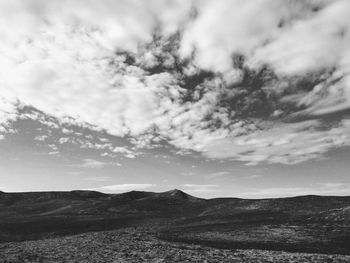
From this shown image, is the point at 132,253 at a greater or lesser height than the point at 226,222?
lesser

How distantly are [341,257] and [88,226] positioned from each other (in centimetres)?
4370

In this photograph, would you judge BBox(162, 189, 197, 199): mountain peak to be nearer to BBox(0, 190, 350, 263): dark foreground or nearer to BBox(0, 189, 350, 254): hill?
BBox(0, 189, 350, 254): hill

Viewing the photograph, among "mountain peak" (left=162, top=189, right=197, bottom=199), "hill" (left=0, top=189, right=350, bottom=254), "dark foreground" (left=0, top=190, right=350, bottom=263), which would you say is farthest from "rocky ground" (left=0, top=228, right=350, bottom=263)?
"mountain peak" (left=162, top=189, right=197, bottom=199)

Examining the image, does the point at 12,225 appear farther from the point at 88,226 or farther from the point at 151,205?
the point at 151,205

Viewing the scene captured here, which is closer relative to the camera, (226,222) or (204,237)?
(204,237)

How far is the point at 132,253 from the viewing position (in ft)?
107

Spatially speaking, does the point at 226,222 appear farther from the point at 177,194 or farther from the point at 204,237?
the point at 177,194

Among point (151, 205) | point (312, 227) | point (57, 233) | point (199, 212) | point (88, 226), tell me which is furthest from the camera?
point (151, 205)

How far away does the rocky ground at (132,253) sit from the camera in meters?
29.9

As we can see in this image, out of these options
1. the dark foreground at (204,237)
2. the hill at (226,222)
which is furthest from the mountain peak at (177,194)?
the dark foreground at (204,237)

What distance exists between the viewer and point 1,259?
29.3 m

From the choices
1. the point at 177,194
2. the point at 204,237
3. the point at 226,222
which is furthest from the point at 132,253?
the point at 177,194

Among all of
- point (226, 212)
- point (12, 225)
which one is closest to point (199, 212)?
point (226, 212)

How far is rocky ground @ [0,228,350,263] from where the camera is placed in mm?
29875
